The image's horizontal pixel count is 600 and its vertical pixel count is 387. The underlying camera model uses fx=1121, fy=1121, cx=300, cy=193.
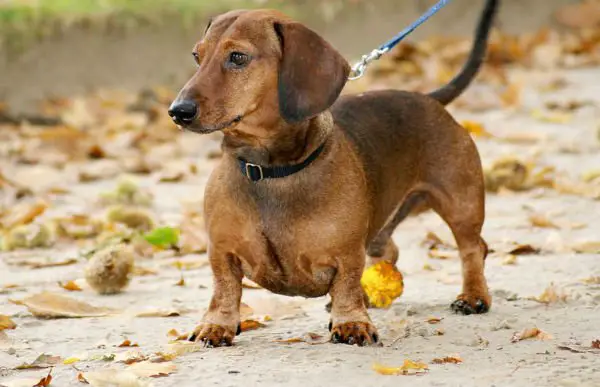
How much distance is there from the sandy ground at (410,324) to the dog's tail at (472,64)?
0.73 m

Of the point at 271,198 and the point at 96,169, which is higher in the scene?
the point at 96,169

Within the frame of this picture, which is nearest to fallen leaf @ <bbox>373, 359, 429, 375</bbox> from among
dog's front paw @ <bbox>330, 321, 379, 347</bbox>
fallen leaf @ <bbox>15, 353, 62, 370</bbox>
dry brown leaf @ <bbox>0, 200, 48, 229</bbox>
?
dog's front paw @ <bbox>330, 321, 379, 347</bbox>

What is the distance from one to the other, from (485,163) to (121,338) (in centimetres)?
343

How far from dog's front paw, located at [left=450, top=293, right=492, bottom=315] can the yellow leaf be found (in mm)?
202

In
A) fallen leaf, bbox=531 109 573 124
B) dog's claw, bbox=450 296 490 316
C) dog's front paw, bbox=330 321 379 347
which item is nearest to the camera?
dog's front paw, bbox=330 321 379 347

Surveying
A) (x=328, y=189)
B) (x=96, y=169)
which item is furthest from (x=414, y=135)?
(x=96, y=169)

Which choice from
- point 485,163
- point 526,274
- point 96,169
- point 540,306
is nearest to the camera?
point 540,306

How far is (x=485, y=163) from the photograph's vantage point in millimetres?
6555

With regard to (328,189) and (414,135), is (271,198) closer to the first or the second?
(328,189)

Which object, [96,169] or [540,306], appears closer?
[540,306]

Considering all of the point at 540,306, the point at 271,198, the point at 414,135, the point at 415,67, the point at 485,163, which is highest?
the point at 415,67

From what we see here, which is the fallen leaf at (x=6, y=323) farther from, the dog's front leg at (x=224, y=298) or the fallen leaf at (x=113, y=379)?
the fallen leaf at (x=113, y=379)

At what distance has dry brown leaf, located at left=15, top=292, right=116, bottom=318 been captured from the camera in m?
3.91

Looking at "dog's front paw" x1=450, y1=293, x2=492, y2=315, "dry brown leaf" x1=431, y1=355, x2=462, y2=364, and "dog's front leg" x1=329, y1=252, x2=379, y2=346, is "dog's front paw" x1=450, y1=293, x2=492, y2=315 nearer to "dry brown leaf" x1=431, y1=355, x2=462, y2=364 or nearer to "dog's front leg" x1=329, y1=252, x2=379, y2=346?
"dog's front leg" x1=329, y1=252, x2=379, y2=346
